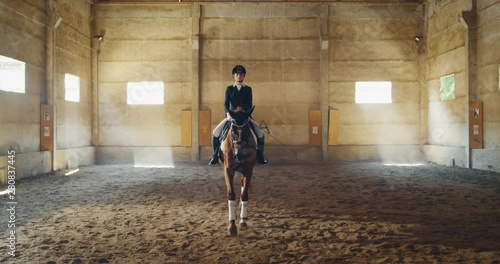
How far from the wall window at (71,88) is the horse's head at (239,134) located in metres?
10.7

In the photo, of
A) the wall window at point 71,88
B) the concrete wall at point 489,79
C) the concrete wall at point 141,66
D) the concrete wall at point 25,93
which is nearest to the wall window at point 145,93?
the concrete wall at point 141,66

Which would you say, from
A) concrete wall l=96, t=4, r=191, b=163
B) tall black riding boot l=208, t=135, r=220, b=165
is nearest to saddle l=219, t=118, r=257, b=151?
tall black riding boot l=208, t=135, r=220, b=165

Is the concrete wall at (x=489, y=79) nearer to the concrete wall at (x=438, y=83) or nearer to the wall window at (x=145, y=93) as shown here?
the concrete wall at (x=438, y=83)

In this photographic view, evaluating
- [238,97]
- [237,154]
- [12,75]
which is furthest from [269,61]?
[237,154]

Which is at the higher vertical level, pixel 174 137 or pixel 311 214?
pixel 174 137

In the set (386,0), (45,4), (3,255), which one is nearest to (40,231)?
(3,255)

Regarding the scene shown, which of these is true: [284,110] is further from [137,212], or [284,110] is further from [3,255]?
[3,255]

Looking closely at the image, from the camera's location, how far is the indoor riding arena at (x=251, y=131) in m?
5.29

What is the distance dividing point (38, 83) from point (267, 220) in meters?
9.56

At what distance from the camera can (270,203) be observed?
759 centimetres

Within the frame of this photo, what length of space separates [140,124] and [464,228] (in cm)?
1320

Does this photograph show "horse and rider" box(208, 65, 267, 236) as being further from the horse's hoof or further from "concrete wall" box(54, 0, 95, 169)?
"concrete wall" box(54, 0, 95, 169)

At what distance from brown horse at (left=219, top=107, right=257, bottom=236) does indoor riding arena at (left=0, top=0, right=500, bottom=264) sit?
24 mm

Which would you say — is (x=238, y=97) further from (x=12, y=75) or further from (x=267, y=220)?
(x=12, y=75)
